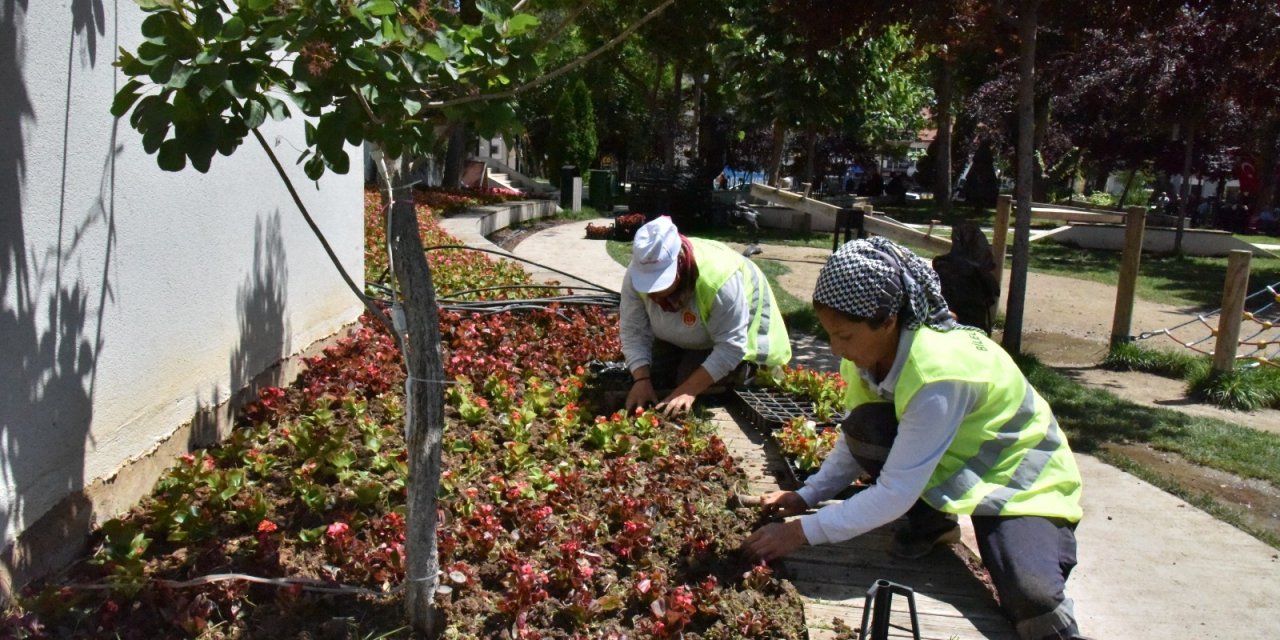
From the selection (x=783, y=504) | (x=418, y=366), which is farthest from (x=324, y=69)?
(x=783, y=504)

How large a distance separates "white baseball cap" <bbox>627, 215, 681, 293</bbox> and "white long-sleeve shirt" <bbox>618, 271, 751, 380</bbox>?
0.19m

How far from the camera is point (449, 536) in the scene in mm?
3498

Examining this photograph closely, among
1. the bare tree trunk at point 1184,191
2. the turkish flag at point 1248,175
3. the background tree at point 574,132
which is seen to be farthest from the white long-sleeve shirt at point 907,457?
the turkish flag at point 1248,175

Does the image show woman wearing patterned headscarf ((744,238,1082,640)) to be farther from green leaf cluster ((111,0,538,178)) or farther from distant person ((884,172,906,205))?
distant person ((884,172,906,205))

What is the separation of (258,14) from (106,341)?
5.72ft

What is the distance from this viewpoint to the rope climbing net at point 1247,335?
830 cm

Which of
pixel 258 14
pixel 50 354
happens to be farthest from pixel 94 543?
pixel 258 14

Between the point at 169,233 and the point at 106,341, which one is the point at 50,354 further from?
the point at 169,233

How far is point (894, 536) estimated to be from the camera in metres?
3.97

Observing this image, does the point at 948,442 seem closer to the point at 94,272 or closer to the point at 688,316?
the point at 688,316

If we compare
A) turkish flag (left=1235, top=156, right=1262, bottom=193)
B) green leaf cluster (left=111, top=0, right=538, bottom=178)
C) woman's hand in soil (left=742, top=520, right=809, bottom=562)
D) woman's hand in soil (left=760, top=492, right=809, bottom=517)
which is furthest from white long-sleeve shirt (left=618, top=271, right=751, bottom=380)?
turkish flag (left=1235, top=156, right=1262, bottom=193)

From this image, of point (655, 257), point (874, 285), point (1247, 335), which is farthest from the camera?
point (1247, 335)

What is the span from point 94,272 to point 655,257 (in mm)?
2291

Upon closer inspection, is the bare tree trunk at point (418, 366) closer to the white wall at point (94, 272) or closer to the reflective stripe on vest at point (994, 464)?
the white wall at point (94, 272)
